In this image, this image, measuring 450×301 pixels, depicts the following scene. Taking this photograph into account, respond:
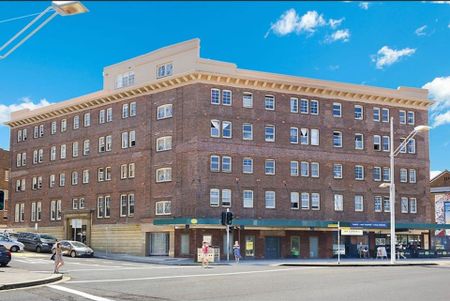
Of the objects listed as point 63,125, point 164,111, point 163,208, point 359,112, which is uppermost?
point 359,112

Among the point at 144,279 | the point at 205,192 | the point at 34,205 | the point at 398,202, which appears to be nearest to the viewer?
the point at 144,279

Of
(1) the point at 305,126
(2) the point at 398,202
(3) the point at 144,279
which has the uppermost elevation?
(1) the point at 305,126

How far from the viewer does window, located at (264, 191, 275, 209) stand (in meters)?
58.0

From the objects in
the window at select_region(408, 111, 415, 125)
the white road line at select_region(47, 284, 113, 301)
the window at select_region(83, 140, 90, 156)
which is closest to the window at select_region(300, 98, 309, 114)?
the window at select_region(408, 111, 415, 125)

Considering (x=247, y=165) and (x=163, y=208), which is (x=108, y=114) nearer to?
(x=163, y=208)

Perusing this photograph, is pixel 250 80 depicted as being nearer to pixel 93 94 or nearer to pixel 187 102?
pixel 187 102

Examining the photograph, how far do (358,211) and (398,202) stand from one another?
16.2ft

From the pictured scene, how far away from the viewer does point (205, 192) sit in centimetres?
5512

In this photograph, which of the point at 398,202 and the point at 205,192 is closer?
the point at 205,192

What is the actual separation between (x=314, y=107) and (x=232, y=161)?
1013cm

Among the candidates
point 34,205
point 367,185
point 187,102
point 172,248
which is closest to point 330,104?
point 367,185

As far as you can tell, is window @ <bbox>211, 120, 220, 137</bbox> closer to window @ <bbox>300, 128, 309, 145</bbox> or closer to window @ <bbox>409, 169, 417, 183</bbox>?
window @ <bbox>300, 128, 309, 145</bbox>

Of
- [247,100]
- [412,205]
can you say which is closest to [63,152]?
[247,100]

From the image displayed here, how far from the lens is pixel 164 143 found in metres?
58.2
